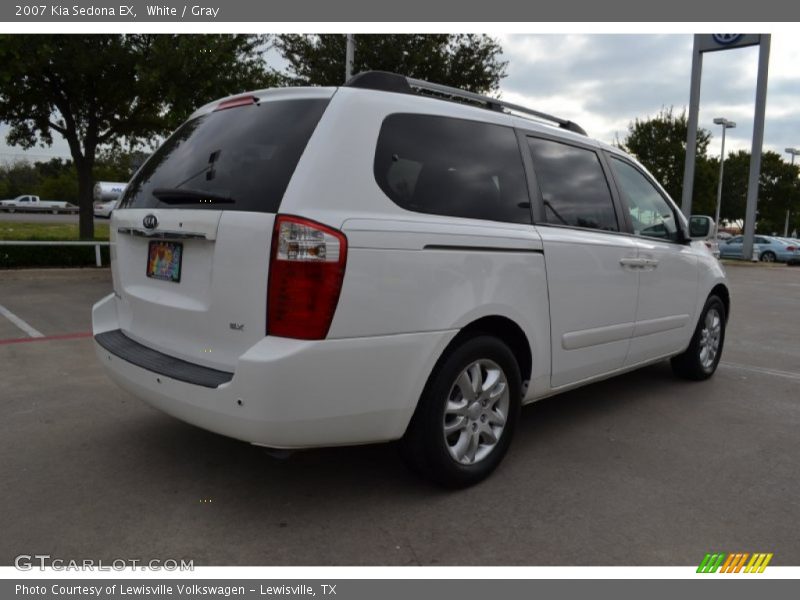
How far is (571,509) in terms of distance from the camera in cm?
308

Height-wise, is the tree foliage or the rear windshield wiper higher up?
the tree foliage

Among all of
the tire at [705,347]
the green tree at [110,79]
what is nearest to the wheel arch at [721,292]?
the tire at [705,347]

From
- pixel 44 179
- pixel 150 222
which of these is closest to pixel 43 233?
pixel 150 222

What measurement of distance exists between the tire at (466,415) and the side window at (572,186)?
3.18ft

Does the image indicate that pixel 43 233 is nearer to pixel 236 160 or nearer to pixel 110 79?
pixel 110 79

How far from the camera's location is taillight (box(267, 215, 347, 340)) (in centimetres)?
257

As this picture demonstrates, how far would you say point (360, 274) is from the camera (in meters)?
2.63

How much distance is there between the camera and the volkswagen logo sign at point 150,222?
3.10 meters

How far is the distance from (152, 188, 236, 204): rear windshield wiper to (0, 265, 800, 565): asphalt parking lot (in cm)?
140

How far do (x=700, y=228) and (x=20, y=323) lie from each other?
23.4 ft

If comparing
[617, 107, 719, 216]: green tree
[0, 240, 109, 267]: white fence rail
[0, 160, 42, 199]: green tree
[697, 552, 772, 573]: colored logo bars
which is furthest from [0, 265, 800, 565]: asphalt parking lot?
[0, 160, 42, 199]: green tree

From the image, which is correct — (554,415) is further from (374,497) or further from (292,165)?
(292,165)

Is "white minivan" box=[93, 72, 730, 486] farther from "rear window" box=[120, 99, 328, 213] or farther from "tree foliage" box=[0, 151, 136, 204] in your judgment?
"tree foliage" box=[0, 151, 136, 204]

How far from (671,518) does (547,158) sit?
6.78 ft
